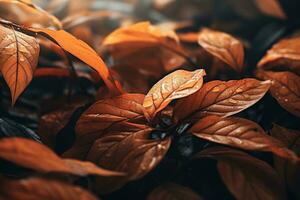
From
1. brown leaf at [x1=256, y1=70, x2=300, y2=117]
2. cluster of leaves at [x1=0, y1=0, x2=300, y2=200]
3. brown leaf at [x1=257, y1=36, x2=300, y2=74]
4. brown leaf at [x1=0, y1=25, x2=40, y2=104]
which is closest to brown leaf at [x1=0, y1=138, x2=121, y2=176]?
cluster of leaves at [x1=0, y1=0, x2=300, y2=200]

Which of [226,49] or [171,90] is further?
[226,49]

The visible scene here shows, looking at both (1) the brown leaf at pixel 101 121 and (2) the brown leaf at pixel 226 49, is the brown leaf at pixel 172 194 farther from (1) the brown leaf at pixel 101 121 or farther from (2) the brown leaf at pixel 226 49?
(2) the brown leaf at pixel 226 49

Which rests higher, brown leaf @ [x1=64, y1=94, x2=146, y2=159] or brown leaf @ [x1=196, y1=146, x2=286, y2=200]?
brown leaf @ [x1=64, y1=94, x2=146, y2=159]

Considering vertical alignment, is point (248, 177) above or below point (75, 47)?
below

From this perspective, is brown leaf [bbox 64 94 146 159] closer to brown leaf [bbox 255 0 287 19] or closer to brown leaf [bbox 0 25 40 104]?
brown leaf [bbox 0 25 40 104]

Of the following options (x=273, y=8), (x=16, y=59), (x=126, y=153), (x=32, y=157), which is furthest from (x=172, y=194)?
(x=273, y=8)

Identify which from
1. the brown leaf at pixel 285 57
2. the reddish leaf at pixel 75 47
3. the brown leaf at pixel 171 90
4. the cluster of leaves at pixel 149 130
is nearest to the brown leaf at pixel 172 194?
the cluster of leaves at pixel 149 130

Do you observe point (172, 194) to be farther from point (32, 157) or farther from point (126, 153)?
point (32, 157)
